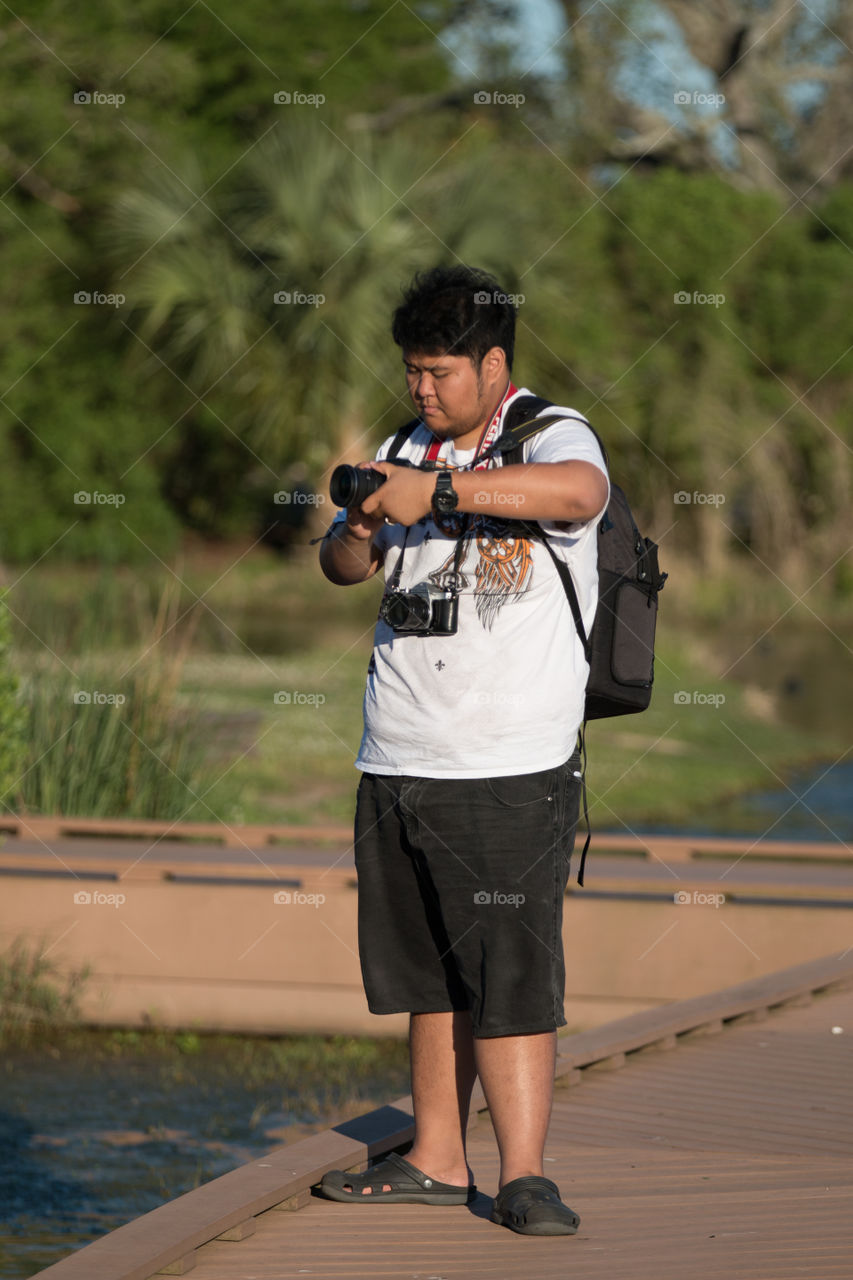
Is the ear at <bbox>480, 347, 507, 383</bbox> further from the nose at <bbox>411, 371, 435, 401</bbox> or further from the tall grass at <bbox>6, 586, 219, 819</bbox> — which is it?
the tall grass at <bbox>6, 586, 219, 819</bbox>

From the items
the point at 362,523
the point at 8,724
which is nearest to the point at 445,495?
the point at 362,523

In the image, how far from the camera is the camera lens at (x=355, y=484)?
312cm

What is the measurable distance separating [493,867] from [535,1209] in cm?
64

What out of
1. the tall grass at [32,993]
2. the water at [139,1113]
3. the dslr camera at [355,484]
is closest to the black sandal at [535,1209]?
the dslr camera at [355,484]

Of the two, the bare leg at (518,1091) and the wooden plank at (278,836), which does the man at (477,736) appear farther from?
the wooden plank at (278,836)

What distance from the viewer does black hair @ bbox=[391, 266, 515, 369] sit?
319 centimetres

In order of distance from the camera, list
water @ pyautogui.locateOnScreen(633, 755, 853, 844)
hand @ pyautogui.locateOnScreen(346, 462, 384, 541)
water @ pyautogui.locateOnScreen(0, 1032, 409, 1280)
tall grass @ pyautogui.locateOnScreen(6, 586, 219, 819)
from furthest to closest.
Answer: water @ pyautogui.locateOnScreen(633, 755, 853, 844)
tall grass @ pyautogui.locateOnScreen(6, 586, 219, 819)
water @ pyautogui.locateOnScreen(0, 1032, 409, 1280)
hand @ pyautogui.locateOnScreen(346, 462, 384, 541)

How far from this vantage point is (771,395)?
28.1m

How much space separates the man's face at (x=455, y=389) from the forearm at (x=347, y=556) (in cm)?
25

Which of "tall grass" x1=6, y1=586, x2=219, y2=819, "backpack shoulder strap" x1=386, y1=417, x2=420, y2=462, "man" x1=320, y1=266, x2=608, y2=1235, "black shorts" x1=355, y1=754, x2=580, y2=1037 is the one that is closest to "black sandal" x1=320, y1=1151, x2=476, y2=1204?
"man" x1=320, y1=266, x2=608, y2=1235

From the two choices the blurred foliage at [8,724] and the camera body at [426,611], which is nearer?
the camera body at [426,611]

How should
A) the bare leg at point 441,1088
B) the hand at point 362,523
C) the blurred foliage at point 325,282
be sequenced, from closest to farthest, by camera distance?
the hand at point 362,523 < the bare leg at point 441,1088 < the blurred foliage at point 325,282

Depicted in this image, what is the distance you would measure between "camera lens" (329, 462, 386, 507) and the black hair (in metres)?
0.25

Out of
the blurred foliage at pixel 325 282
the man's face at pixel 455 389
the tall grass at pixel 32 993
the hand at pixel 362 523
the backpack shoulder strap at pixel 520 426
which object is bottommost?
the tall grass at pixel 32 993
